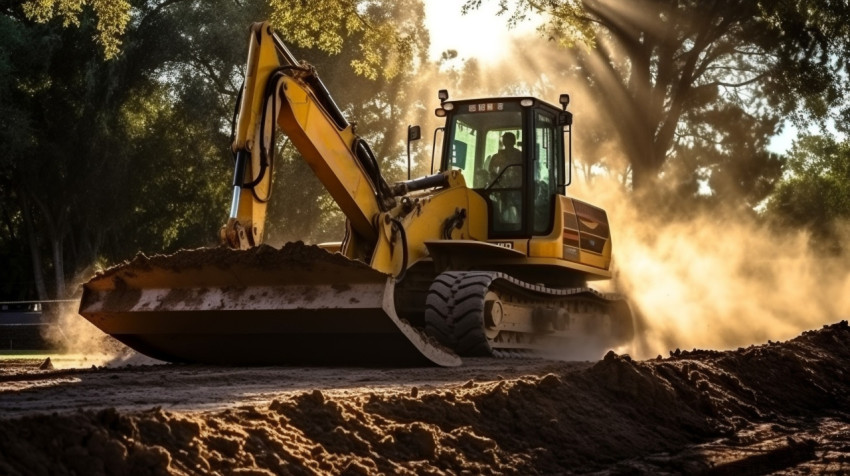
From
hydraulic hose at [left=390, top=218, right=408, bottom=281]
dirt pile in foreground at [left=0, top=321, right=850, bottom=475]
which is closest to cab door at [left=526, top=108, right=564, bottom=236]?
hydraulic hose at [left=390, top=218, right=408, bottom=281]

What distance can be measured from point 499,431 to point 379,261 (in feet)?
18.2

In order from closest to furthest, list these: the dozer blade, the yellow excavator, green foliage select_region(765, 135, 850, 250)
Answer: the dozer blade → the yellow excavator → green foliage select_region(765, 135, 850, 250)

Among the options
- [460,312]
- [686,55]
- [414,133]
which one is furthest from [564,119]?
[686,55]

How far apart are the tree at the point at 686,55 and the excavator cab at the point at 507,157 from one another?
11348 mm

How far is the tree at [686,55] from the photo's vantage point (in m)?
28.0

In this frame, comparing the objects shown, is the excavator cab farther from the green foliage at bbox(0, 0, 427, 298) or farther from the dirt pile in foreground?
the green foliage at bbox(0, 0, 427, 298)

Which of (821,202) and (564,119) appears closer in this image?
(564,119)

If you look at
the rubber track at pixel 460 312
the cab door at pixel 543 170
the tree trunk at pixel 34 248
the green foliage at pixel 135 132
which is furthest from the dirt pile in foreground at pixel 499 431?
the tree trunk at pixel 34 248

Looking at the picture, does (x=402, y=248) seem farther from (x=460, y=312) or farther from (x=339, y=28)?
(x=339, y=28)

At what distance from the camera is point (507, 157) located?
14.4 meters

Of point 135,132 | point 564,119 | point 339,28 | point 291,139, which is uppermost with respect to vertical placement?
point 135,132

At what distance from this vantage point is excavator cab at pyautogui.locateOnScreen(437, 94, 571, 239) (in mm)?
14320

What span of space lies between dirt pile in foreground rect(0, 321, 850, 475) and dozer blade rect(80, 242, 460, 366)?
2.19m

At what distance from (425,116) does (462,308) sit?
103ft
